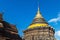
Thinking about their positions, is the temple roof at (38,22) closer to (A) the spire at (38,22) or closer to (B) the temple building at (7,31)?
(A) the spire at (38,22)

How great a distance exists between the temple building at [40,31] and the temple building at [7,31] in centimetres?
3826

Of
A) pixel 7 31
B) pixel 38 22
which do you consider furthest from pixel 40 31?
pixel 7 31

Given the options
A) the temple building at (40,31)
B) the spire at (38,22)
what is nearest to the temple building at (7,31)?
the temple building at (40,31)

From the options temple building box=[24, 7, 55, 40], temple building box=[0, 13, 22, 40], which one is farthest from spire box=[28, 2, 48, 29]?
temple building box=[0, 13, 22, 40]

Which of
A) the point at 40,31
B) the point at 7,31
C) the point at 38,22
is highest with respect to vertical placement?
the point at 38,22

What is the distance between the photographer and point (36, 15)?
240 feet

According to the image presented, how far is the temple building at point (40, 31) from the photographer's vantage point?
6806 centimetres

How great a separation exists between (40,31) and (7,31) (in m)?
41.4

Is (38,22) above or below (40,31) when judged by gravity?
above

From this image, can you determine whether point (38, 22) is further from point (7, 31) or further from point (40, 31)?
point (7, 31)

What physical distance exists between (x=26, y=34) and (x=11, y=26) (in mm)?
40647

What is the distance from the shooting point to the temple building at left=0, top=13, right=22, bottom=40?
2618cm

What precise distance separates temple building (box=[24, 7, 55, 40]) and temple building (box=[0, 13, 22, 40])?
38261mm

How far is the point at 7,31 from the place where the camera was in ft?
89.9
